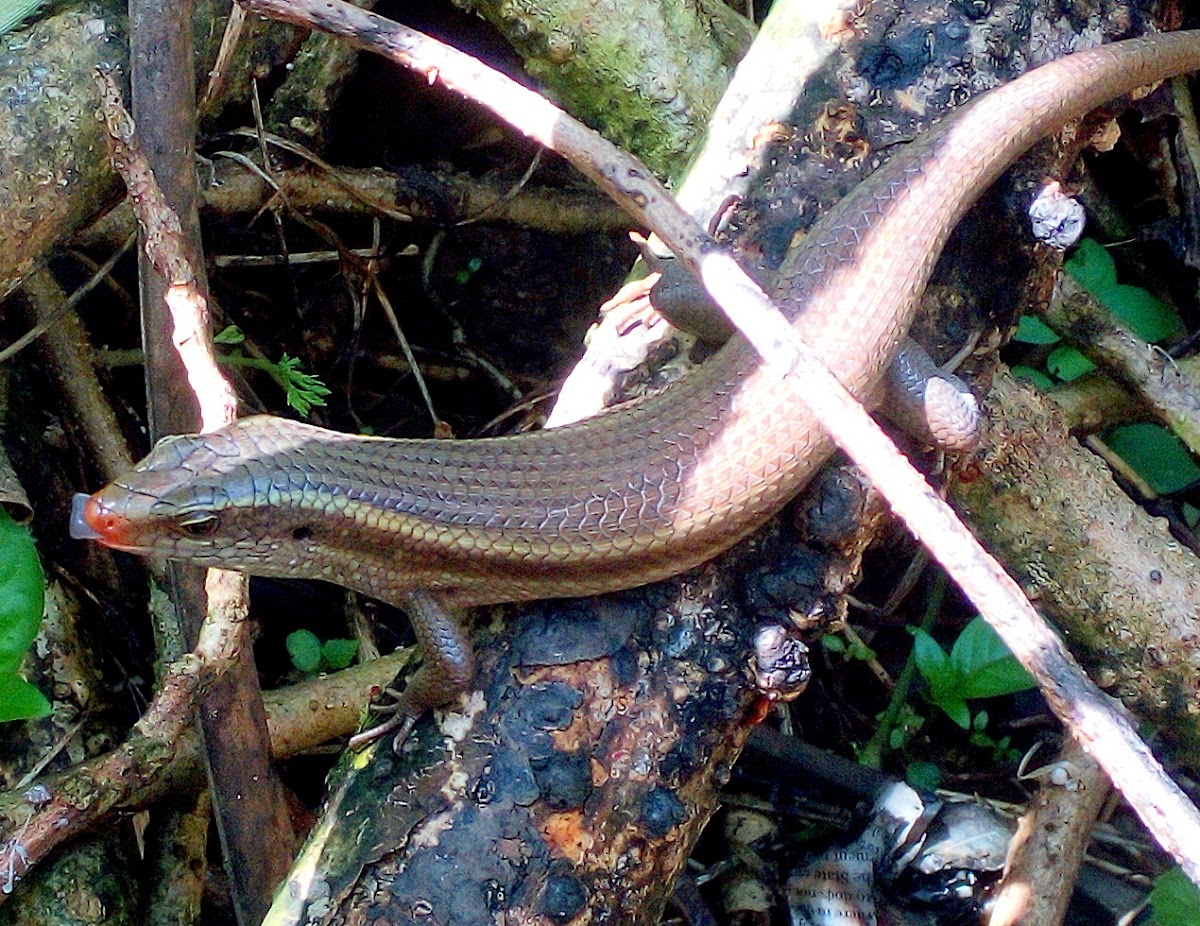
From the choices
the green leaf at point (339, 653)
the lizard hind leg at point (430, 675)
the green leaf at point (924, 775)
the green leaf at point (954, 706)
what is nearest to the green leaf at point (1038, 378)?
the green leaf at point (954, 706)

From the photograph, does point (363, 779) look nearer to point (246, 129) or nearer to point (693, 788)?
point (693, 788)

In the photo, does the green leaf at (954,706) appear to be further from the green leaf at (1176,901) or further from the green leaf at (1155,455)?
the green leaf at (1155,455)

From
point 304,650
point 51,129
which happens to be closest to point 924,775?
point 304,650

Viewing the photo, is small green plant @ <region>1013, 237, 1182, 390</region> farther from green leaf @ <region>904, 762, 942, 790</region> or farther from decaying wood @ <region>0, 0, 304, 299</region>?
decaying wood @ <region>0, 0, 304, 299</region>

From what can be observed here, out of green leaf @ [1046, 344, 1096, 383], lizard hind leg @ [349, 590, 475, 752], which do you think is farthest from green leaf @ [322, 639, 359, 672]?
green leaf @ [1046, 344, 1096, 383]

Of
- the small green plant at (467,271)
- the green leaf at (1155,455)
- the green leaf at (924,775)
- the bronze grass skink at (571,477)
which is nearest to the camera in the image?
the bronze grass skink at (571,477)

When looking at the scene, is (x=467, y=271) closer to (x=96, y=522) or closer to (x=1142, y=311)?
(x=96, y=522)

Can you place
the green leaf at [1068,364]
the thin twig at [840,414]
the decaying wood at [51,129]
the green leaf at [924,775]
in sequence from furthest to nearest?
the green leaf at [1068,364]
the green leaf at [924,775]
the decaying wood at [51,129]
the thin twig at [840,414]

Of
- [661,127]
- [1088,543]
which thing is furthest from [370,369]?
[1088,543]
